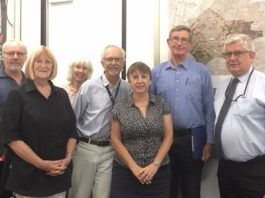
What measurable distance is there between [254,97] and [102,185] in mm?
1201

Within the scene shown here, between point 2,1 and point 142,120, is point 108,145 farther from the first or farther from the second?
point 2,1

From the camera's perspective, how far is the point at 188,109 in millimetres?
2490

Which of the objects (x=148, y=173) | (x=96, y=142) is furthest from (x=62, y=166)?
(x=148, y=173)

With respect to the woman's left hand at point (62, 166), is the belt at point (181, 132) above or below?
above

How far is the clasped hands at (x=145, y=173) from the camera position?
2.21 metres

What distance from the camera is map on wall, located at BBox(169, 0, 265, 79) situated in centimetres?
248

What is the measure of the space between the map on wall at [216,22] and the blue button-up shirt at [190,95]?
0.60ft

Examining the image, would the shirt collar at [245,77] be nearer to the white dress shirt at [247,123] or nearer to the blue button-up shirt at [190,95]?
the white dress shirt at [247,123]

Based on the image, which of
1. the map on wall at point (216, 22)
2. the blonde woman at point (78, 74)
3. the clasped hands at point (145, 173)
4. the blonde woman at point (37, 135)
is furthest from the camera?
the blonde woman at point (78, 74)

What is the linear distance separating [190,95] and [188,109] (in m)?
0.10

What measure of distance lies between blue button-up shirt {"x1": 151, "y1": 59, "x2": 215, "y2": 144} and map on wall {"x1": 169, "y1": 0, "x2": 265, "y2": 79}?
7.2 inches

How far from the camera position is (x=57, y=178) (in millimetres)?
2113

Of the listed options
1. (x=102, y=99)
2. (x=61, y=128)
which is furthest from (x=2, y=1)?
(x=61, y=128)

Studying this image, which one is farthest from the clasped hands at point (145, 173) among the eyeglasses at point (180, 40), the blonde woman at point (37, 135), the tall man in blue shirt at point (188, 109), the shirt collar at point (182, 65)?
the eyeglasses at point (180, 40)
